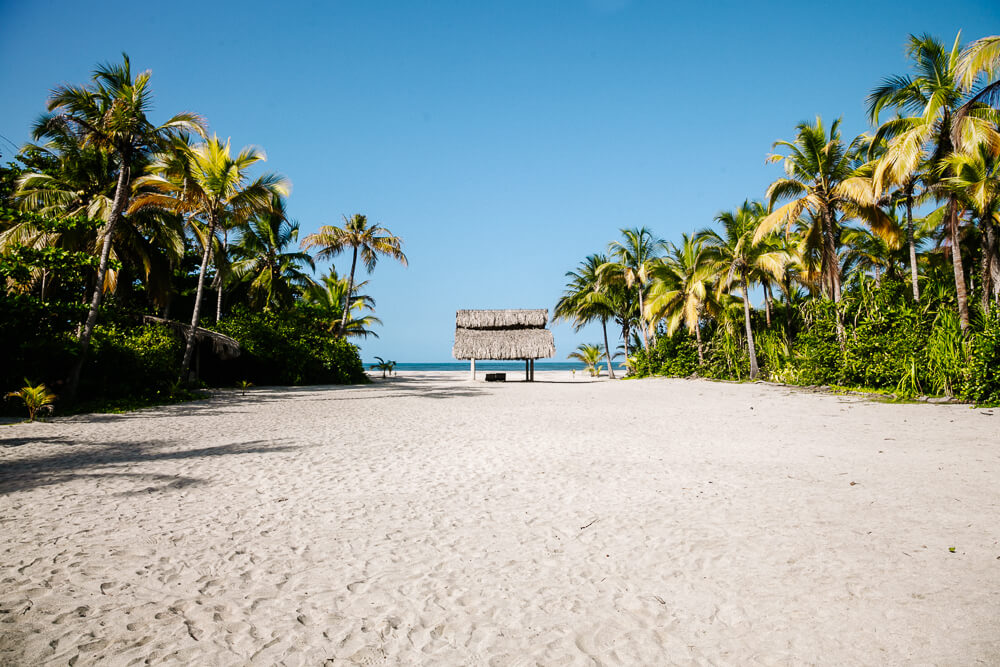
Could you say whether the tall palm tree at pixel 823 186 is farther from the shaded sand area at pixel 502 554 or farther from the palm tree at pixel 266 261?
the palm tree at pixel 266 261

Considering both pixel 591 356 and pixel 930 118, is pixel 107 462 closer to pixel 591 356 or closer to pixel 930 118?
pixel 930 118

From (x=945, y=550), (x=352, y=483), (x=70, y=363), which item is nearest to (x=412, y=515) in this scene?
(x=352, y=483)

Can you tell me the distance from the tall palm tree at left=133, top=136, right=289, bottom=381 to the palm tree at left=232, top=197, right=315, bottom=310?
248 inches

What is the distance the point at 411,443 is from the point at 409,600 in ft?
14.8

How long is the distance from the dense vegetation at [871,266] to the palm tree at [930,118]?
33 millimetres

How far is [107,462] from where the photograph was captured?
5543mm

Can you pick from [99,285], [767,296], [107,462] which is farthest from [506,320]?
[107,462]

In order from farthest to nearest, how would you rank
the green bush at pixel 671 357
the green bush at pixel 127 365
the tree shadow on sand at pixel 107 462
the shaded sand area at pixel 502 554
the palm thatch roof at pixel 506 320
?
the palm thatch roof at pixel 506 320
the green bush at pixel 671 357
the green bush at pixel 127 365
the tree shadow on sand at pixel 107 462
the shaded sand area at pixel 502 554

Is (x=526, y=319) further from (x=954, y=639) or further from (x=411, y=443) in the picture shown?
(x=954, y=639)

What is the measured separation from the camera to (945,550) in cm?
302

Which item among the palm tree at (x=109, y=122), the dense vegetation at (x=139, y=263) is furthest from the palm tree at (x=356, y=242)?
the palm tree at (x=109, y=122)

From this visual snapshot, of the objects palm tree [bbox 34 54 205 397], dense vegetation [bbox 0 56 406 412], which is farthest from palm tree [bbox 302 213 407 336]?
palm tree [bbox 34 54 205 397]

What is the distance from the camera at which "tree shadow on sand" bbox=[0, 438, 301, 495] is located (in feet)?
15.3

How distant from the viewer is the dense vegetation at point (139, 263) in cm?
1051
